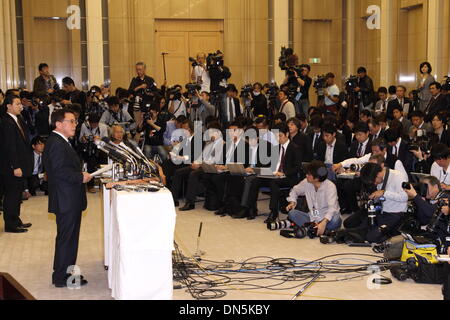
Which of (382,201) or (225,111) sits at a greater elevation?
(225,111)

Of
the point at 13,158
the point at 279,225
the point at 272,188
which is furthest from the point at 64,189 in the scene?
the point at 272,188

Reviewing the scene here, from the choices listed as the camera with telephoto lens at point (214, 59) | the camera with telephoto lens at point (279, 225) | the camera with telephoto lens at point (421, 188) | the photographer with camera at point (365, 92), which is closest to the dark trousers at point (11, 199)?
the camera with telephoto lens at point (279, 225)

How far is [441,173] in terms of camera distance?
8164 mm

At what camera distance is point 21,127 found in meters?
8.68

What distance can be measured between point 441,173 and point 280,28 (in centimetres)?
982

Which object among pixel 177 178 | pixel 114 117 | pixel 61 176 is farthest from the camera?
pixel 114 117

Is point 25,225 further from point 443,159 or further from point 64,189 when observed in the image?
point 443,159

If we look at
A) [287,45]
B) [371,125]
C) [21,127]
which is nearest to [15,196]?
[21,127]

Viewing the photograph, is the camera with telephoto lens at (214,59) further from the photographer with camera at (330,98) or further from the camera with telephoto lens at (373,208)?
the camera with telephoto lens at (373,208)
